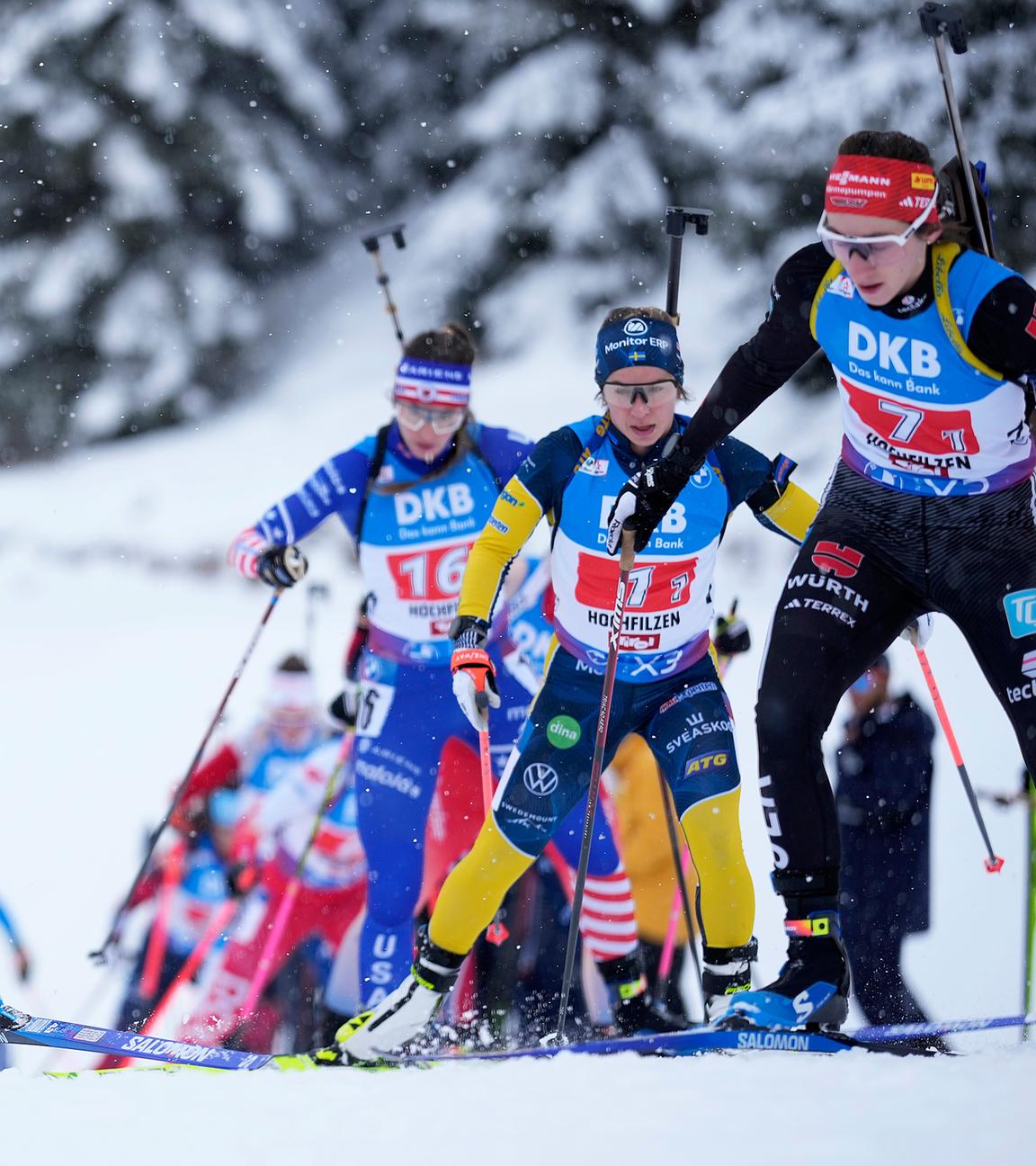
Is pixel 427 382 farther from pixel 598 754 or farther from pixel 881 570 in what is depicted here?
pixel 881 570

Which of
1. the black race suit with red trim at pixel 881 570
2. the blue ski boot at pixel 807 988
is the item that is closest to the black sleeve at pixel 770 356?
the black race suit with red trim at pixel 881 570

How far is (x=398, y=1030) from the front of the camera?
399 centimetres

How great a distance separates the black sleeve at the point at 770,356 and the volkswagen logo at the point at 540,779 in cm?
96

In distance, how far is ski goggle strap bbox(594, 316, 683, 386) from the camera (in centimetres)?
397

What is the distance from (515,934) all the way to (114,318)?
13350mm

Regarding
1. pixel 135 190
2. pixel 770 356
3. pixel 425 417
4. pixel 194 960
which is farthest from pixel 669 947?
pixel 135 190

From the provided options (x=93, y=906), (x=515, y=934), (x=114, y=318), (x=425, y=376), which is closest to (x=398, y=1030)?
(x=515, y=934)

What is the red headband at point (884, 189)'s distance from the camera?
10.4 feet

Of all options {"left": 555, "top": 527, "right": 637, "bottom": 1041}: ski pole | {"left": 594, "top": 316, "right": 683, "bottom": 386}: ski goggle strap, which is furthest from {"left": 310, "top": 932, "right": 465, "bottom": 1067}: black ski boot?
{"left": 594, "top": 316, "right": 683, "bottom": 386}: ski goggle strap

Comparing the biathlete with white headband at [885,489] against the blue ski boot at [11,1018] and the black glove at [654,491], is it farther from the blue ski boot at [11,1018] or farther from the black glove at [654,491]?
the blue ski boot at [11,1018]

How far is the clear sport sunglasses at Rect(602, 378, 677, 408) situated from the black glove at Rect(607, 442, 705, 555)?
1.02ft

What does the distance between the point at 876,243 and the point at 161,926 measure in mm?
4235

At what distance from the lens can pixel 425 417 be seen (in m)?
5.06

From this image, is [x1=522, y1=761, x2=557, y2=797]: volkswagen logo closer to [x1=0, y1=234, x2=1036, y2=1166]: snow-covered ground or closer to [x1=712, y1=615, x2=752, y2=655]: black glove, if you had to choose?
[x1=0, y1=234, x2=1036, y2=1166]: snow-covered ground
